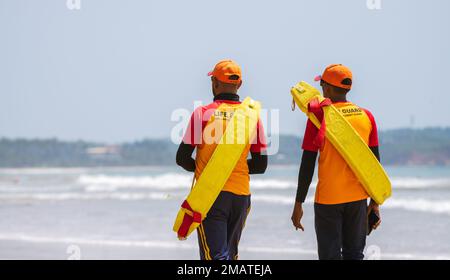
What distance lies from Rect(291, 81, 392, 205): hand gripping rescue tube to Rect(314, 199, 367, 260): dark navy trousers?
0.52ft

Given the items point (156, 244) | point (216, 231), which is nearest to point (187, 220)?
point (216, 231)

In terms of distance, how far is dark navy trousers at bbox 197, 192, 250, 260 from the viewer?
456 cm

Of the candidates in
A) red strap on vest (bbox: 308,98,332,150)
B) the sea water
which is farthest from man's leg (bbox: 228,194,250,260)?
the sea water

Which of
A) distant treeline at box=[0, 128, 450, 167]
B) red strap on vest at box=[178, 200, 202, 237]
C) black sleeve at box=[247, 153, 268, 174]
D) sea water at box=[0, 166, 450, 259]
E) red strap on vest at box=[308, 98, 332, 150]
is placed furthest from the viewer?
distant treeline at box=[0, 128, 450, 167]

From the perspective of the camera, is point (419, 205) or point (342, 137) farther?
point (419, 205)

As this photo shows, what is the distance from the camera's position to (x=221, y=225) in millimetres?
4582

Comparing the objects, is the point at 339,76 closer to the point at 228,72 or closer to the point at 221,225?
the point at 228,72

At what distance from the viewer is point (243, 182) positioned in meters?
4.64

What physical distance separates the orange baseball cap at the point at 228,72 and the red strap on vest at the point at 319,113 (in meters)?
0.48

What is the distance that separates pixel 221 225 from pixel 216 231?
0.16 feet

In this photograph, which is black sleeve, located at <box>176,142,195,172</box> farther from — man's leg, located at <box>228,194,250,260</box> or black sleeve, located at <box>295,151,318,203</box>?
black sleeve, located at <box>295,151,318,203</box>

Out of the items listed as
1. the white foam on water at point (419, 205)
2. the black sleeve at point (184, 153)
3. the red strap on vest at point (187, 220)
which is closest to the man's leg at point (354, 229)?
the red strap on vest at point (187, 220)

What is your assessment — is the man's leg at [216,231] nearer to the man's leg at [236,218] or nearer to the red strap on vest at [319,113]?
the man's leg at [236,218]
